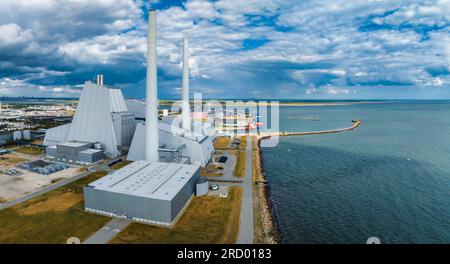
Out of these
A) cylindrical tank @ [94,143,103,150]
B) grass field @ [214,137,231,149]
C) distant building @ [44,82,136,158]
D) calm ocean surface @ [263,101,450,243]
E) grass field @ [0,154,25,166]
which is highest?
distant building @ [44,82,136,158]

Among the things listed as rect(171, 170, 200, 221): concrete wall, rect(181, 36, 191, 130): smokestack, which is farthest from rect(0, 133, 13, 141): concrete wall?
rect(171, 170, 200, 221): concrete wall

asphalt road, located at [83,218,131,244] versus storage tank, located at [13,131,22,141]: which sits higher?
storage tank, located at [13,131,22,141]

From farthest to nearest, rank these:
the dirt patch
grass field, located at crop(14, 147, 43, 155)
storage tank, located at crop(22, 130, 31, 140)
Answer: storage tank, located at crop(22, 130, 31, 140) → grass field, located at crop(14, 147, 43, 155) → the dirt patch

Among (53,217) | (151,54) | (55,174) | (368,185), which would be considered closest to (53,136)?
(55,174)

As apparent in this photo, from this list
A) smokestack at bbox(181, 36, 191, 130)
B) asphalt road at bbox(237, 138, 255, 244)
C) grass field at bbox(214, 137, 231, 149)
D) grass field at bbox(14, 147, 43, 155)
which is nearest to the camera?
asphalt road at bbox(237, 138, 255, 244)

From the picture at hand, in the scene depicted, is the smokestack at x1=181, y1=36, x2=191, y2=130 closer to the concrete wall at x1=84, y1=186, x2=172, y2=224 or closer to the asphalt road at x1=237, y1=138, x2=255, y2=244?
the asphalt road at x1=237, y1=138, x2=255, y2=244

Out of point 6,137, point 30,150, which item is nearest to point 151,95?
point 30,150

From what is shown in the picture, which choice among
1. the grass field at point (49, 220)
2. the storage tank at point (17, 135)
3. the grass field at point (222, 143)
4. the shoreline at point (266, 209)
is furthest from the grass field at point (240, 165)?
the storage tank at point (17, 135)

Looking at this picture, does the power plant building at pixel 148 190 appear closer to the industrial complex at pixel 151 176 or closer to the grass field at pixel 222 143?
the industrial complex at pixel 151 176
